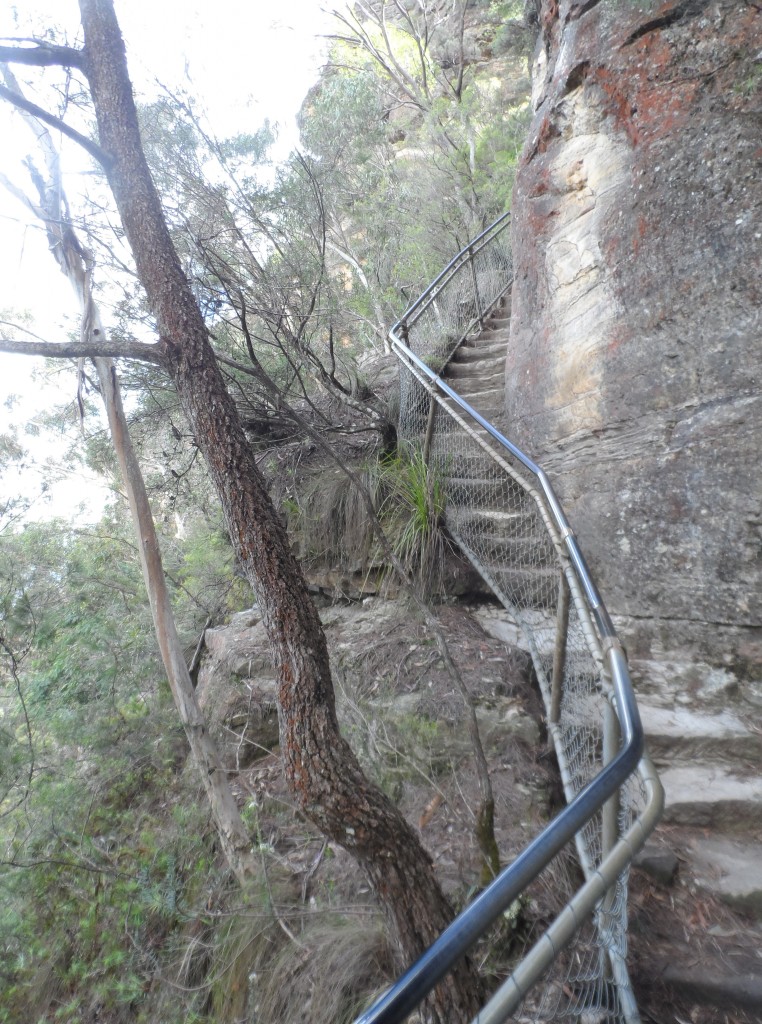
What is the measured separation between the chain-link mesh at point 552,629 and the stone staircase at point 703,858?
229 millimetres

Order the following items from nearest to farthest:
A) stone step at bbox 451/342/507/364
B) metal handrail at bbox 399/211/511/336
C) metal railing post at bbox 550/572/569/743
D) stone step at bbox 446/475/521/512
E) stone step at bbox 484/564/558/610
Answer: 1. metal railing post at bbox 550/572/569/743
2. stone step at bbox 484/564/558/610
3. stone step at bbox 446/475/521/512
4. metal handrail at bbox 399/211/511/336
5. stone step at bbox 451/342/507/364

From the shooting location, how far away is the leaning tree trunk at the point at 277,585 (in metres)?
2.26

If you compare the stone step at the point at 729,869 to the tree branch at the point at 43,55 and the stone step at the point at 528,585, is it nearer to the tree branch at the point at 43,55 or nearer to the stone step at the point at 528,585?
the stone step at the point at 528,585

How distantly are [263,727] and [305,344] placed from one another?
3718 mm

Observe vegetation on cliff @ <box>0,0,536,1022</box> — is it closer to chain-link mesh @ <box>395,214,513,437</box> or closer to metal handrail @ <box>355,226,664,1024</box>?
chain-link mesh @ <box>395,214,513,437</box>

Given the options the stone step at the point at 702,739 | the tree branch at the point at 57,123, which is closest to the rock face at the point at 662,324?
the stone step at the point at 702,739

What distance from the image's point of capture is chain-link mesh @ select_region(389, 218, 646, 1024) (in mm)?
1805

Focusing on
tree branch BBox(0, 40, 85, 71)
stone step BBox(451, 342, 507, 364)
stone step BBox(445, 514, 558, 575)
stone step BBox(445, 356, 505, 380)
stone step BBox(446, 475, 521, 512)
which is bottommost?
stone step BBox(445, 514, 558, 575)

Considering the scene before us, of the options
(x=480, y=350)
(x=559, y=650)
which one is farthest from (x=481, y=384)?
(x=559, y=650)

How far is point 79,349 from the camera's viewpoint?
107 inches

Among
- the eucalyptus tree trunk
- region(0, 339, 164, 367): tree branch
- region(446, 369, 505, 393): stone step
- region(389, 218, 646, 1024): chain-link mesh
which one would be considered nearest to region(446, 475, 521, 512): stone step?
region(389, 218, 646, 1024): chain-link mesh

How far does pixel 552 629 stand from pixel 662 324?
203 centimetres

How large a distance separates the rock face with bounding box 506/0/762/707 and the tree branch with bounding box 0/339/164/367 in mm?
2834

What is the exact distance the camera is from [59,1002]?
3.45 metres
